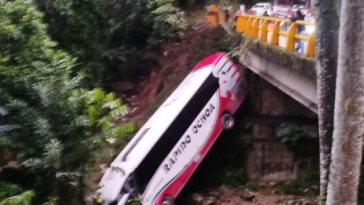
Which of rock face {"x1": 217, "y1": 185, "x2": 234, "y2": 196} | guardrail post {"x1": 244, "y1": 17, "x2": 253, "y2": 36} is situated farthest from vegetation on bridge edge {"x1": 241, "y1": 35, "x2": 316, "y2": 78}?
rock face {"x1": 217, "y1": 185, "x2": 234, "y2": 196}

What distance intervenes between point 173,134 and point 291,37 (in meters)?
4.03

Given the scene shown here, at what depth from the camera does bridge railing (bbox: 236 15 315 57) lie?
7922 millimetres

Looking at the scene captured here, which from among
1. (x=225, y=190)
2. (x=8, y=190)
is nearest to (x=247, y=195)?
(x=225, y=190)

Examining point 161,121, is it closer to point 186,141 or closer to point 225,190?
point 186,141

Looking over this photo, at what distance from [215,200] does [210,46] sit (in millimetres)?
6076

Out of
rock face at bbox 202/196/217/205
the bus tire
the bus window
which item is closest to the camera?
the bus window

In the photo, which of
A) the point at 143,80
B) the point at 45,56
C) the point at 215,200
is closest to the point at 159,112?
the point at 215,200

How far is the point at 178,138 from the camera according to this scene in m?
11.5

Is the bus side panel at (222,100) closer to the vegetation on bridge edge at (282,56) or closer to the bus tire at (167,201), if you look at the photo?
the bus tire at (167,201)

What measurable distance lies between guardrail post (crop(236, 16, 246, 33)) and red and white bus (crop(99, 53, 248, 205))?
1.24 metres

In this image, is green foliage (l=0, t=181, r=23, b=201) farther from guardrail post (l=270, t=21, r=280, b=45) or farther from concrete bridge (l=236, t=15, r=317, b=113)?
guardrail post (l=270, t=21, r=280, b=45)

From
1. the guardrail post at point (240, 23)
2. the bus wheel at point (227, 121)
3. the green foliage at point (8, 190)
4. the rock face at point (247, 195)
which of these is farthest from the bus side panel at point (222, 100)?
the green foliage at point (8, 190)

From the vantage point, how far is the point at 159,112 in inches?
485

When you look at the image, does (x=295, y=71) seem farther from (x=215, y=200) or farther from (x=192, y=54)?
(x=192, y=54)
